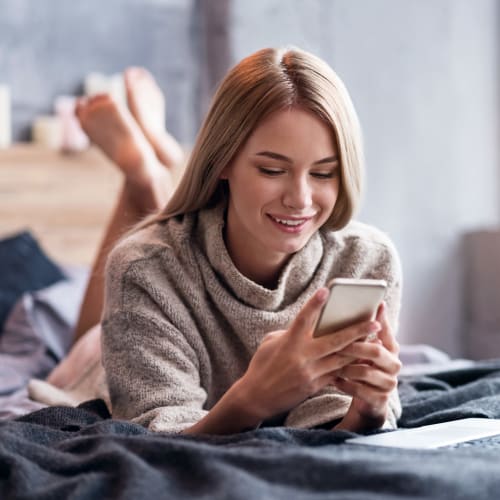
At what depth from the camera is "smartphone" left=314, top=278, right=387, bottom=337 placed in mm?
1168

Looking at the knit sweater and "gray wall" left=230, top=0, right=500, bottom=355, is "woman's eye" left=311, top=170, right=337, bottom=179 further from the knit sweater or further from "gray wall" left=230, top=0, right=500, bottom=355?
"gray wall" left=230, top=0, right=500, bottom=355

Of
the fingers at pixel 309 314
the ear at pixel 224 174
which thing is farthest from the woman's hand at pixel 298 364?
the ear at pixel 224 174

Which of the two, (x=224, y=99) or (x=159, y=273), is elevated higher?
(x=224, y=99)

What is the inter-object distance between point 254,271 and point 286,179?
0.78 ft

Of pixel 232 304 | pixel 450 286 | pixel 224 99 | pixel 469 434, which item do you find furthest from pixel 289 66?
pixel 450 286

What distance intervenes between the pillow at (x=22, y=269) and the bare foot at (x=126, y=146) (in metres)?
0.55

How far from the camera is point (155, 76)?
3.59 meters

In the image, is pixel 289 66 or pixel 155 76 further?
pixel 155 76

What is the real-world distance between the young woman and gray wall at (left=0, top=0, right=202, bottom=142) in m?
1.79

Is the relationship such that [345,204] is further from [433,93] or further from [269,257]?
[433,93]

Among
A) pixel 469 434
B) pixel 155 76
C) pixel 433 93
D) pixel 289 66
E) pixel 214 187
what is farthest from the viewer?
pixel 433 93

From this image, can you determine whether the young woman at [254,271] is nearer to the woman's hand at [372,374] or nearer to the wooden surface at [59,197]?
the woman's hand at [372,374]

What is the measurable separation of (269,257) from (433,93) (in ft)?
8.16

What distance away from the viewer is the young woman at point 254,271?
4.38 ft
